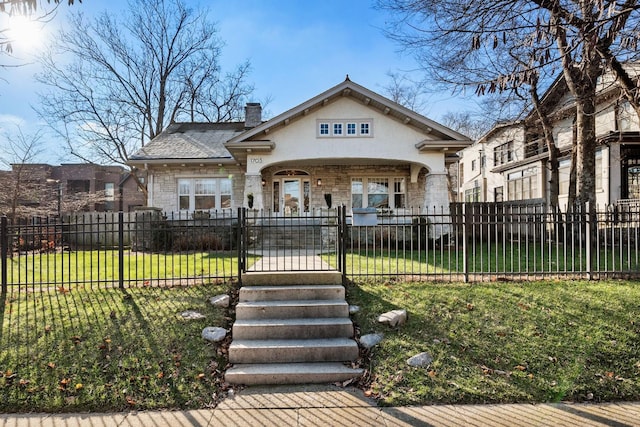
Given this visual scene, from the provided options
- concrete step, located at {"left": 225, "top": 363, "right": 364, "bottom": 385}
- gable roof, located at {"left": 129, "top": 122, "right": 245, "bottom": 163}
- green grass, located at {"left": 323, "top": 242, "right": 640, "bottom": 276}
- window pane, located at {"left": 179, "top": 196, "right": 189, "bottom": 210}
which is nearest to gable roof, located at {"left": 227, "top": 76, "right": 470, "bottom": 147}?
gable roof, located at {"left": 129, "top": 122, "right": 245, "bottom": 163}

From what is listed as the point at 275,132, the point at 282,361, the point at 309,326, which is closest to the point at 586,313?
the point at 309,326

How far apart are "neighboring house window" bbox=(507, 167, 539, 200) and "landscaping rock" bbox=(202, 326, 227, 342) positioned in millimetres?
22177

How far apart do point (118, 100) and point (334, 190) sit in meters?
16.6

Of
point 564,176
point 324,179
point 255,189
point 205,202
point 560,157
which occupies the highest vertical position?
point 560,157

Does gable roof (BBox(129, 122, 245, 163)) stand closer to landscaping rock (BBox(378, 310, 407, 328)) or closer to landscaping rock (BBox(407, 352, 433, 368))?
landscaping rock (BBox(378, 310, 407, 328))

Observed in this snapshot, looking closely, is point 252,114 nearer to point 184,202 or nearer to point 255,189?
point 184,202

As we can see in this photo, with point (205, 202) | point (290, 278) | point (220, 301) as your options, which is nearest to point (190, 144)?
point (205, 202)

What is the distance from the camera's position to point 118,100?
77.6ft

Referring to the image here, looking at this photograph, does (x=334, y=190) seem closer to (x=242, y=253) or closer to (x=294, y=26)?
(x=294, y=26)

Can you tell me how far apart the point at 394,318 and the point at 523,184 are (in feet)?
72.6

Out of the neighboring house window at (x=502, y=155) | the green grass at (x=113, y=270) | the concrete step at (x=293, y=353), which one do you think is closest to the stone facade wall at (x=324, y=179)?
the green grass at (x=113, y=270)

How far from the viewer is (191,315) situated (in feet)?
18.4

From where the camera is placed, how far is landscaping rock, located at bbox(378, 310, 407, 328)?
17.7ft

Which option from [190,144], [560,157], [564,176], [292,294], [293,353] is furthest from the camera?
[564,176]
